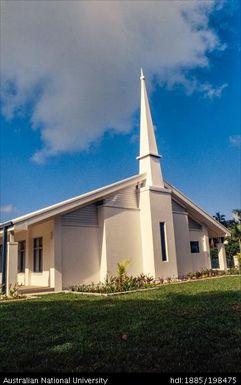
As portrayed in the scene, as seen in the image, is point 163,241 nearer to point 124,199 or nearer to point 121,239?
point 121,239

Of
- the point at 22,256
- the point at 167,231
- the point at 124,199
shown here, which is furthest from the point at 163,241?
the point at 22,256

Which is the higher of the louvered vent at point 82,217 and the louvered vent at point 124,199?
the louvered vent at point 124,199

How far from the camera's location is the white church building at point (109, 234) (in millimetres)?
14320

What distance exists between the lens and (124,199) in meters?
17.0

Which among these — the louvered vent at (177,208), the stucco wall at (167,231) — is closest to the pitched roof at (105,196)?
the louvered vent at (177,208)

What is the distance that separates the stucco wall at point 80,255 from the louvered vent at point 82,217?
0.71 ft

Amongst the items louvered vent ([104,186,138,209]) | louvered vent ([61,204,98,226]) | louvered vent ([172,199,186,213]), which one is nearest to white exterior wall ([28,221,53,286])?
louvered vent ([61,204,98,226])

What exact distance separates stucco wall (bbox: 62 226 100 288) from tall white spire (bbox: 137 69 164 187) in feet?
14.6

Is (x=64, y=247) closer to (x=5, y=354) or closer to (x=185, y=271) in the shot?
(x=185, y=271)

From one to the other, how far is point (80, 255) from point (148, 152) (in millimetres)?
6800

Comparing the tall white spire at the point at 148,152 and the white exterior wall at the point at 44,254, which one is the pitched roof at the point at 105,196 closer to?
the tall white spire at the point at 148,152

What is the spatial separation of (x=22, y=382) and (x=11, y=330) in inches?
113

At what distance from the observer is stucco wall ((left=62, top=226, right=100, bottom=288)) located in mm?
14695

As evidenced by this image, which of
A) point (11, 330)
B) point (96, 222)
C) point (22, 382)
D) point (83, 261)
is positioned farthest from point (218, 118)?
point (22, 382)
